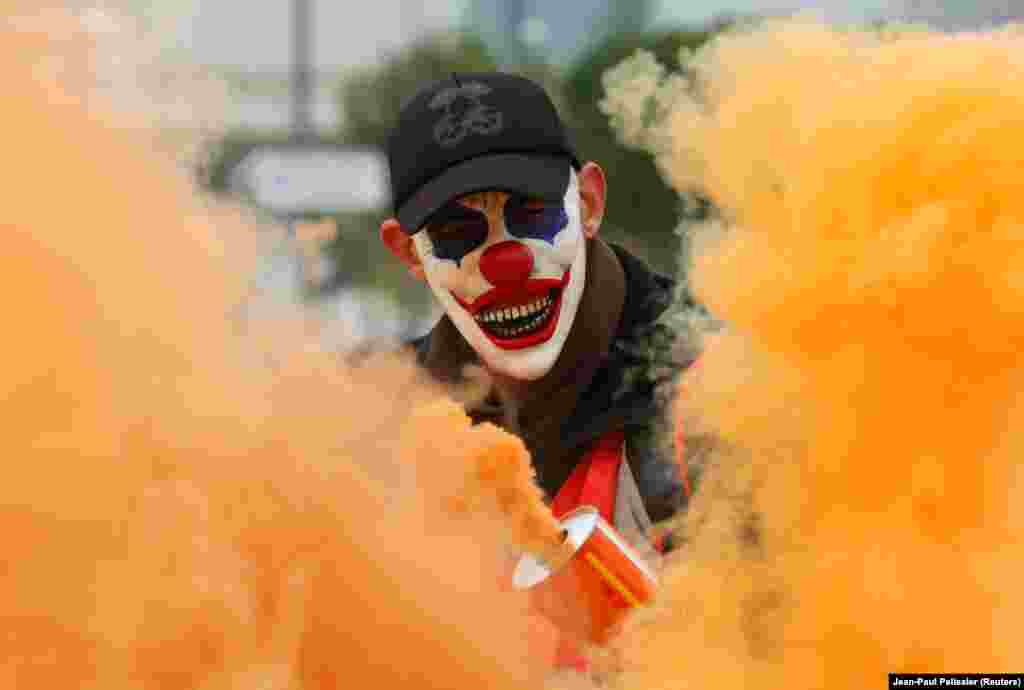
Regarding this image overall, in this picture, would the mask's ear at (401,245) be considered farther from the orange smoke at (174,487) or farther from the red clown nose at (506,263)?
the orange smoke at (174,487)

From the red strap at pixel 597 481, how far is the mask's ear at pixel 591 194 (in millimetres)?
514

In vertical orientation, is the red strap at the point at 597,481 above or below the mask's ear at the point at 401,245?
below

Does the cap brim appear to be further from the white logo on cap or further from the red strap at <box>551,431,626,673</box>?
the red strap at <box>551,431,626,673</box>

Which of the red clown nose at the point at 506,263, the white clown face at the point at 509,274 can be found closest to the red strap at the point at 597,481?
the white clown face at the point at 509,274

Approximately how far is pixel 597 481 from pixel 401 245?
2.42 feet

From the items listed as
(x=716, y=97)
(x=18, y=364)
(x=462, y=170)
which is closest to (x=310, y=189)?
(x=462, y=170)

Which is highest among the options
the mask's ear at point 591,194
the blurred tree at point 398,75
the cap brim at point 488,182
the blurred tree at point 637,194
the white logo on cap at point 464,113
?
the white logo on cap at point 464,113

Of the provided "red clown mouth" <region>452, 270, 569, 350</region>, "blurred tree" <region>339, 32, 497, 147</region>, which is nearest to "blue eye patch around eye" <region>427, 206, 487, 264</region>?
"red clown mouth" <region>452, 270, 569, 350</region>

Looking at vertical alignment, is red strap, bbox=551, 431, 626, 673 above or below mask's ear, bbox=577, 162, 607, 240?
below

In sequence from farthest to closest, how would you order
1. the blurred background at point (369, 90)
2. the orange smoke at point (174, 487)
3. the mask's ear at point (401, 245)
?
the mask's ear at point (401, 245) → the blurred background at point (369, 90) → the orange smoke at point (174, 487)

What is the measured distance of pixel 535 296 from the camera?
11.4ft

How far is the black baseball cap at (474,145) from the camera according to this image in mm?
3389

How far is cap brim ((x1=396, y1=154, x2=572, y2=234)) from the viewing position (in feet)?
11.0

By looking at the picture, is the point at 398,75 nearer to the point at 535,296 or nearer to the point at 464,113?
the point at 464,113
